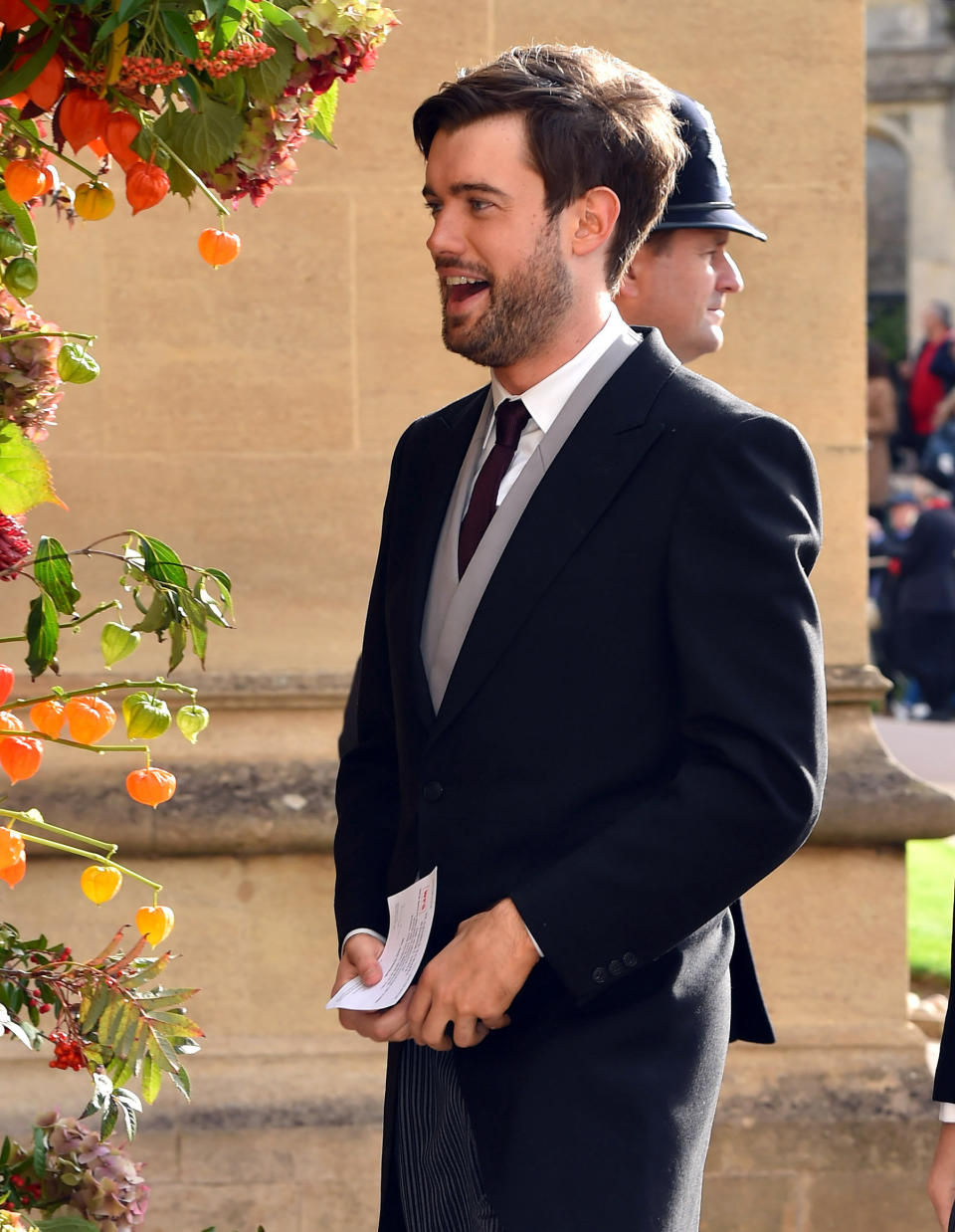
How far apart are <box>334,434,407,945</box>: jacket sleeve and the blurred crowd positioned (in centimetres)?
1055

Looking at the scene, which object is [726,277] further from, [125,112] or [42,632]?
[42,632]

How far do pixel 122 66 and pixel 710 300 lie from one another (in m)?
1.33

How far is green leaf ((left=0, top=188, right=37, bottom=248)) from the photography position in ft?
4.65

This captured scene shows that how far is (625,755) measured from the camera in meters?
1.79

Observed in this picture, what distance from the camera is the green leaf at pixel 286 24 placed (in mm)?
1358

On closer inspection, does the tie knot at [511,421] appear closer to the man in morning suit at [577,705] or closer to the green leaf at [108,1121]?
the man in morning suit at [577,705]

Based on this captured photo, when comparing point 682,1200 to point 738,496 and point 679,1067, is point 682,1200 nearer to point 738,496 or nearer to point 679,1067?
point 679,1067

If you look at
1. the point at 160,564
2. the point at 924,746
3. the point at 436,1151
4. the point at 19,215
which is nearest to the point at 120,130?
the point at 19,215

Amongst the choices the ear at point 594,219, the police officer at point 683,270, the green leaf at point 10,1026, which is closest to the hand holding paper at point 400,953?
the green leaf at point 10,1026

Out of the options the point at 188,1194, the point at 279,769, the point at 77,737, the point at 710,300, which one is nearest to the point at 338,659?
the point at 279,769

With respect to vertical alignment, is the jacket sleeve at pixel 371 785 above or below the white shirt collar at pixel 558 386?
below

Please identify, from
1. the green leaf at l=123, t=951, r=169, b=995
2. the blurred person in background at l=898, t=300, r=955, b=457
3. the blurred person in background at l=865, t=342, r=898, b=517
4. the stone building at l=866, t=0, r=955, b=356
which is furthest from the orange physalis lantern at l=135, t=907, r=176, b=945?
the stone building at l=866, t=0, r=955, b=356

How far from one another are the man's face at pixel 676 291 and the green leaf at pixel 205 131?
3.70 ft

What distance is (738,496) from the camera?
1.75 meters
